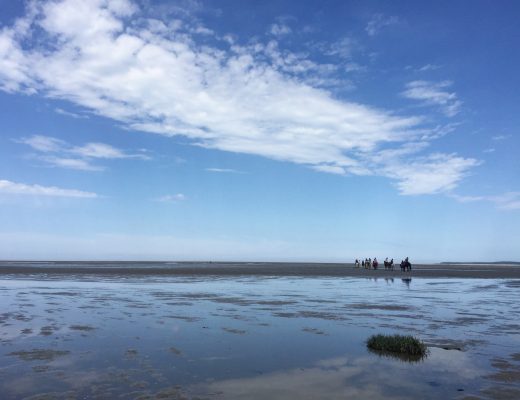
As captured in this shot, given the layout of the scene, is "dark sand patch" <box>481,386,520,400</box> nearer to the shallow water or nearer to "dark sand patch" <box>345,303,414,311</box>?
the shallow water

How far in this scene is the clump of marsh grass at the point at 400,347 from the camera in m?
12.0

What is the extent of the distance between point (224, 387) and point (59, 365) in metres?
4.41

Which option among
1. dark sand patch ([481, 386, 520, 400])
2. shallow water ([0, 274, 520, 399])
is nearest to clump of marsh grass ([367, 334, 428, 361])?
shallow water ([0, 274, 520, 399])

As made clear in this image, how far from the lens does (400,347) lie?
12.3 metres

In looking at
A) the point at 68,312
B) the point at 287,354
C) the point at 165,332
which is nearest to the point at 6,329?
the point at 68,312

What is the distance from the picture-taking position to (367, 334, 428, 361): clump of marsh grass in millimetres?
12008

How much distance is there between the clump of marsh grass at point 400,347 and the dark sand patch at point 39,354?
8.80 m

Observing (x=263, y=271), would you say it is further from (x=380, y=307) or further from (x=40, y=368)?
(x=40, y=368)

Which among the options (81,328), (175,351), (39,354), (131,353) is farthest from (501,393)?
(81,328)

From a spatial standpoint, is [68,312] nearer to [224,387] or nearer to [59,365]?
[59,365]

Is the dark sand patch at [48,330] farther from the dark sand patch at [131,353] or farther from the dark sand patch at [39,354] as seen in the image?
the dark sand patch at [131,353]

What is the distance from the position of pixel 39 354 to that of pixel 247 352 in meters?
5.63

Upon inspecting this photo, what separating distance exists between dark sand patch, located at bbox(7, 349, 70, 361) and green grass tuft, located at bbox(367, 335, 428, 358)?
8.80m

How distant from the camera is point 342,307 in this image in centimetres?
2219
